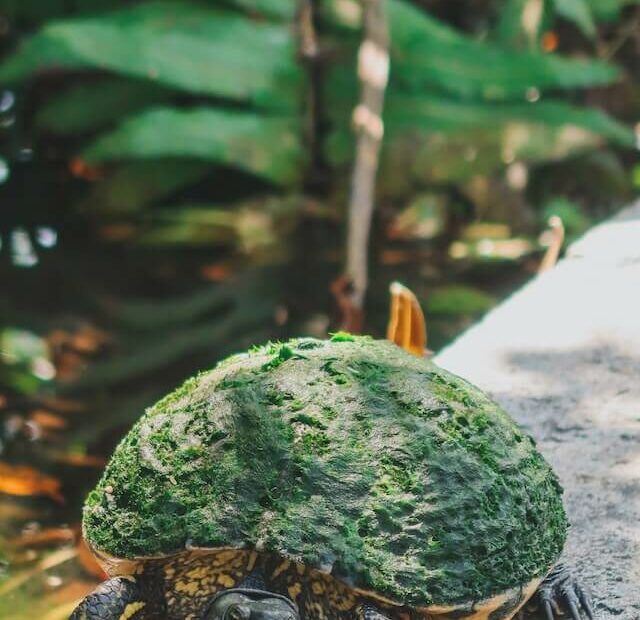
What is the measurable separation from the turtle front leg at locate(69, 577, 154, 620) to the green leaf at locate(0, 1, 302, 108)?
18.4 feet

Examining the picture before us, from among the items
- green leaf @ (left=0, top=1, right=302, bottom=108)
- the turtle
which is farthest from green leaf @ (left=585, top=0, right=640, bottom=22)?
the turtle

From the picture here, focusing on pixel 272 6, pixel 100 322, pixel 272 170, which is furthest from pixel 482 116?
pixel 100 322

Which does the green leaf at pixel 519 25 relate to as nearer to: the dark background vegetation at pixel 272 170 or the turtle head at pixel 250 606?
the dark background vegetation at pixel 272 170

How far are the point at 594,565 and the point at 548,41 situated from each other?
7.09m

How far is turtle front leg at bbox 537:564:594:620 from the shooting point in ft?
7.02

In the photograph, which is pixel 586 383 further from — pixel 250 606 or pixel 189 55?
pixel 189 55

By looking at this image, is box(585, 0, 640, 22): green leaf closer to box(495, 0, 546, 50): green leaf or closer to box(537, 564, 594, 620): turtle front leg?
box(495, 0, 546, 50): green leaf

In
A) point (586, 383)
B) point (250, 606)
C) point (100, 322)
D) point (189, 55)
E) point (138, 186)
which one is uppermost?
point (250, 606)

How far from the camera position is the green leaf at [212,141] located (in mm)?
6926

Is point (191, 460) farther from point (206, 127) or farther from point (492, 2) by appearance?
point (492, 2)

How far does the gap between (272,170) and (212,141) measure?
16.9 inches

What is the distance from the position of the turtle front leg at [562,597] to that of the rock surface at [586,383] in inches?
2.3

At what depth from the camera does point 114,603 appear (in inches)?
71.7

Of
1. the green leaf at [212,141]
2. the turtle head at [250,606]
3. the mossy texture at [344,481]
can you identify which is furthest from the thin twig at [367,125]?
the turtle head at [250,606]
